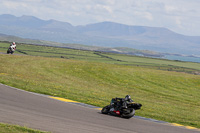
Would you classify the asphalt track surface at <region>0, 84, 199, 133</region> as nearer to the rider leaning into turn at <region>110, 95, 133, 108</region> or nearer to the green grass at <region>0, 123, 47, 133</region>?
the green grass at <region>0, 123, 47, 133</region>

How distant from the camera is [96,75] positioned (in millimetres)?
41219

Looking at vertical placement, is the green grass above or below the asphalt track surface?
above

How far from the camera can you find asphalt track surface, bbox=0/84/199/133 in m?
11.9

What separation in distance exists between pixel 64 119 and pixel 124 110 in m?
4.00

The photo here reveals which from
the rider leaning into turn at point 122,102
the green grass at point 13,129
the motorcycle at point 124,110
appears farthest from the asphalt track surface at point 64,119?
the rider leaning into turn at point 122,102

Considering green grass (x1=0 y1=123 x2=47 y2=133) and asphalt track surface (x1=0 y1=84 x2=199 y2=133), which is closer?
green grass (x1=0 y1=123 x2=47 y2=133)

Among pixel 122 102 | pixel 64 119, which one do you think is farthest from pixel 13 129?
pixel 122 102

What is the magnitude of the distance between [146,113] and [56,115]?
6516mm

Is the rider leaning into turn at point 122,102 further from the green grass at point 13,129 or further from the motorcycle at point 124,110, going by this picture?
the green grass at point 13,129

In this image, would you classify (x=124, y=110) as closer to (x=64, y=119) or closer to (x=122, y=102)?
(x=122, y=102)

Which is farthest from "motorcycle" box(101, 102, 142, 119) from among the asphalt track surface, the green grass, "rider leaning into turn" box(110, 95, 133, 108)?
the green grass

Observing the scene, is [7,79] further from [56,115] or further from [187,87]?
[187,87]

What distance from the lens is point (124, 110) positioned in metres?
16.4

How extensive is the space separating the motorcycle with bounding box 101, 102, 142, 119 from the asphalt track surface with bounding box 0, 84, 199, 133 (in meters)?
0.31
